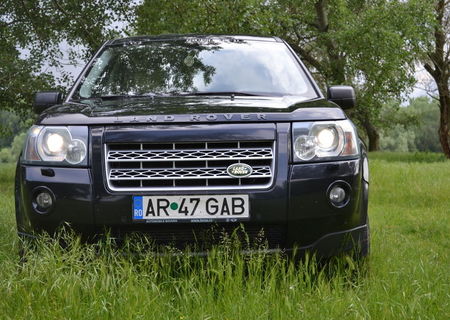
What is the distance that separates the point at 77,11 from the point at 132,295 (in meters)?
13.4

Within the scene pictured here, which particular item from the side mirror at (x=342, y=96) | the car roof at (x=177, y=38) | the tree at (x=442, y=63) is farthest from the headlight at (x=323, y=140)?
the tree at (x=442, y=63)

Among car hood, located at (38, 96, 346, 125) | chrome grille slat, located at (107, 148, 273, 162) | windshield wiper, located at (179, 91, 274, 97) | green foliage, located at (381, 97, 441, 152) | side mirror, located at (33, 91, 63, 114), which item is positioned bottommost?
green foliage, located at (381, 97, 441, 152)

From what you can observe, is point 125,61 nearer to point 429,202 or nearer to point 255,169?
point 255,169

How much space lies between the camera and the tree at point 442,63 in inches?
1037

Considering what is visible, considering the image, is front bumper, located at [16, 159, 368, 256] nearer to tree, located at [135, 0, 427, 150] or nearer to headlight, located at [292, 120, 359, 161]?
headlight, located at [292, 120, 359, 161]

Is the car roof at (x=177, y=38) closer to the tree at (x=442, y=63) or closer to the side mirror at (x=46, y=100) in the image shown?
the side mirror at (x=46, y=100)

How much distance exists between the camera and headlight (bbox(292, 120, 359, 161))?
361 cm

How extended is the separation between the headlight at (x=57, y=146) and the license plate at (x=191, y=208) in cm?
42

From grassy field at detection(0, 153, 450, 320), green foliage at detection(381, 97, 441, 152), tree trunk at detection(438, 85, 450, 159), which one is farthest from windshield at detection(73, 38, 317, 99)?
green foliage at detection(381, 97, 441, 152)

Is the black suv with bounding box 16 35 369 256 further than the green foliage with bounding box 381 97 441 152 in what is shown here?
No

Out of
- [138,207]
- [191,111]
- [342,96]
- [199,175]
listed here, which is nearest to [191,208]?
[199,175]

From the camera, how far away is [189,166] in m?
3.54

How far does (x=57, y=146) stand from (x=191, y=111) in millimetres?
763

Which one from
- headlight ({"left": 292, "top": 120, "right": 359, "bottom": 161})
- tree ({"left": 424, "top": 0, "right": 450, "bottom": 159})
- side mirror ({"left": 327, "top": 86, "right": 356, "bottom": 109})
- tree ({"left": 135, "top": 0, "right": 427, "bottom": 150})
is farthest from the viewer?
tree ({"left": 424, "top": 0, "right": 450, "bottom": 159})
